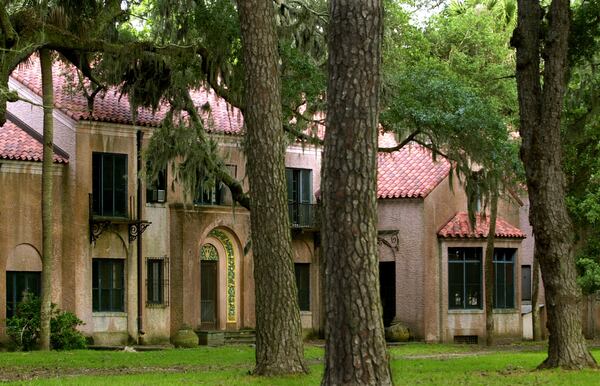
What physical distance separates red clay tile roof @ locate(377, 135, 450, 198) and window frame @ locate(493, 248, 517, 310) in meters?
3.59

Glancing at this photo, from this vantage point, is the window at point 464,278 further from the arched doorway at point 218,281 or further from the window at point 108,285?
the window at point 108,285

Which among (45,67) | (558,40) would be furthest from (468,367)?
(45,67)

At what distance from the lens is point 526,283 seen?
47.7 m

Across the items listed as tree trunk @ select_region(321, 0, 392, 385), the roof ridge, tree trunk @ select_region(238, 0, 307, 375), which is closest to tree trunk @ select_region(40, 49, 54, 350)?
the roof ridge

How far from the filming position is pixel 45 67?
2972cm

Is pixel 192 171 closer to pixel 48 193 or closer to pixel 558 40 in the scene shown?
pixel 48 193

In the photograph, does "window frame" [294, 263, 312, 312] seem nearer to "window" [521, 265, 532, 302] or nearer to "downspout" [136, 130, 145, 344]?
"downspout" [136, 130, 145, 344]

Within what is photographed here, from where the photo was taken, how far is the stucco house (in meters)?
34.1

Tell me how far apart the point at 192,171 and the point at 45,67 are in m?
4.69

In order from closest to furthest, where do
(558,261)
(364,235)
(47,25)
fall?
1. (364,235)
2. (558,261)
3. (47,25)

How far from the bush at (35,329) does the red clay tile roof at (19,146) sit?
3.99 m

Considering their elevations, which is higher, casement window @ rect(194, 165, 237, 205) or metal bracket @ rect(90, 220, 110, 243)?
casement window @ rect(194, 165, 237, 205)

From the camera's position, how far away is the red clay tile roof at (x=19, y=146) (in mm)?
32812

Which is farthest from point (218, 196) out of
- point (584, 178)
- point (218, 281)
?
point (584, 178)
